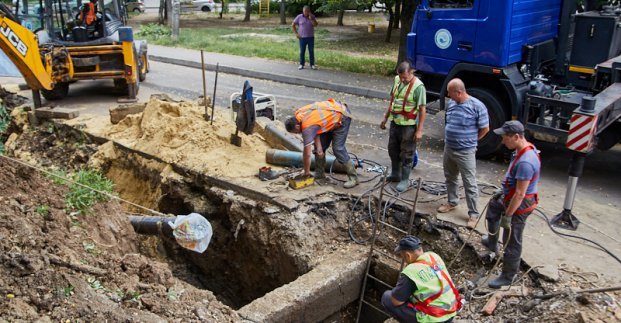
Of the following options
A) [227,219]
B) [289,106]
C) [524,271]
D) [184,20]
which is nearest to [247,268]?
[227,219]

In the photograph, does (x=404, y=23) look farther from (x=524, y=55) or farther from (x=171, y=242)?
(x=171, y=242)

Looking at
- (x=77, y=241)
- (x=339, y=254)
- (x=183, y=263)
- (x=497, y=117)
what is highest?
(x=497, y=117)

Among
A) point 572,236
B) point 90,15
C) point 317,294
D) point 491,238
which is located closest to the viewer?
point 491,238

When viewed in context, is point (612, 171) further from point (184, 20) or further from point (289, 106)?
point (184, 20)

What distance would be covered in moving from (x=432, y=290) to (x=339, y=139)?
10.4ft

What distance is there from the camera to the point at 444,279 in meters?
4.65

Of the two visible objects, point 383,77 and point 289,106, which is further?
point 383,77

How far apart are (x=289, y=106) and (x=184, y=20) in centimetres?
2361

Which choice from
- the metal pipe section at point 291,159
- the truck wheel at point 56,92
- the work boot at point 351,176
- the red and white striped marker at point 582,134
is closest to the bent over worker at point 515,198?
the red and white striped marker at point 582,134

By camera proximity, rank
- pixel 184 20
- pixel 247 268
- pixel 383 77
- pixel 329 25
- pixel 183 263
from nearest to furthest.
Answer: pixel 247 268, pixel 183 263, pixel 383 77, pixel 329 25, pixel 184 20

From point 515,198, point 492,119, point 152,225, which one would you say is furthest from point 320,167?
point 492,119

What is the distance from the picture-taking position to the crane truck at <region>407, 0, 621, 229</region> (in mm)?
8305

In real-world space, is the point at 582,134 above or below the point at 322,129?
above

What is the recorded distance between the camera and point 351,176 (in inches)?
301
